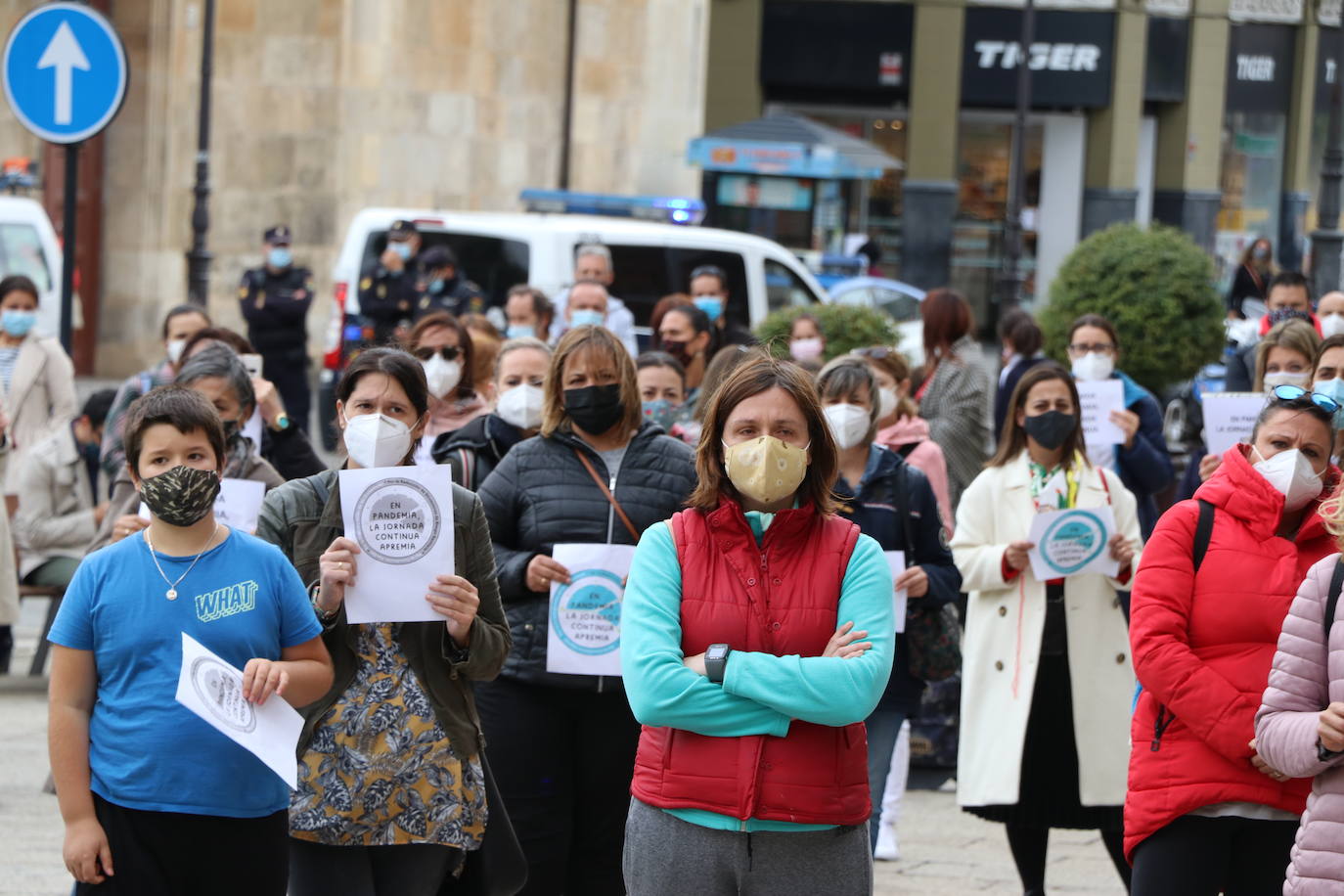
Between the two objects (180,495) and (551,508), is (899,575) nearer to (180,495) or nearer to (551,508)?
(551,508)

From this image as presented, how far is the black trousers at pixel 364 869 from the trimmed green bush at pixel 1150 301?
10.4 meters

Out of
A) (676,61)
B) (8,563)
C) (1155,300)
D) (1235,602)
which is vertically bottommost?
(8,563)

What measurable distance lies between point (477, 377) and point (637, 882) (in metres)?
4.89

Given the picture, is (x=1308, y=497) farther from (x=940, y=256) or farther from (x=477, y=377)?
(x=940, y=256)

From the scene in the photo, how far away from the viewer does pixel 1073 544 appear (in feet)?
21.3

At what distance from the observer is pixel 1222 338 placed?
1498 cm

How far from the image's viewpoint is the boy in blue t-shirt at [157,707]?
4.32 metres

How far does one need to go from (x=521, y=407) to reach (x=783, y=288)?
9.91 m

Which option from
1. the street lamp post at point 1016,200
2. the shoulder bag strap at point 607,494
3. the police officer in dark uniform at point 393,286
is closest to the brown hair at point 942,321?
the shoulder bag strap at point 607,494

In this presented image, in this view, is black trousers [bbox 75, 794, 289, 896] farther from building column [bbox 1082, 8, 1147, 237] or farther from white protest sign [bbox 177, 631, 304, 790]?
building column [bbox 1082, 8, 1147, 237]

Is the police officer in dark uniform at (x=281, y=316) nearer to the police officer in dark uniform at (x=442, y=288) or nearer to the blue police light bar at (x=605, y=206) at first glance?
the police officer in dark uniform at (x=442, y=288)

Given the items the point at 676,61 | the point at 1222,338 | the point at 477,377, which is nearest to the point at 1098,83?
the point at 676,61

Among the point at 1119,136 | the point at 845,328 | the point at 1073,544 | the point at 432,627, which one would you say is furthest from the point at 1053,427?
the point at 1119,136

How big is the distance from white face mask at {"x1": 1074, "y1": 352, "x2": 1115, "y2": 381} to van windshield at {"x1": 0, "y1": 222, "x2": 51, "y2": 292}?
864 centimetres
